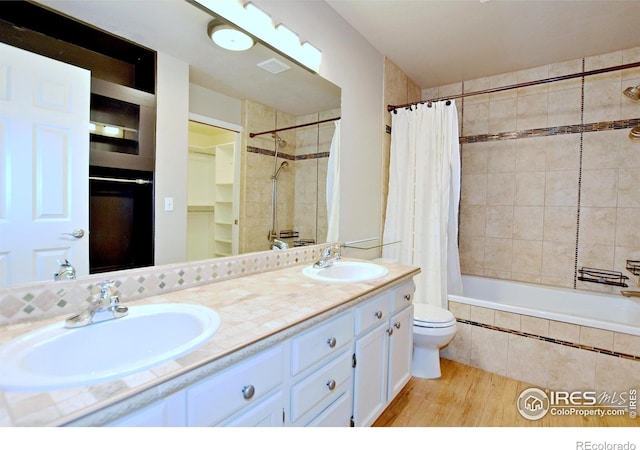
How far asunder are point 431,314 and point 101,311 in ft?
6.37

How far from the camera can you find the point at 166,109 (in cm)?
117

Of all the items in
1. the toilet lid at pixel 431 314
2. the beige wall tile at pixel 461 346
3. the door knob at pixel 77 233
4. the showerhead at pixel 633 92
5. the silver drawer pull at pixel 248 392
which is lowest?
Result: the beige wall tile at pixel 461 346

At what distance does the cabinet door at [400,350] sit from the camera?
5.32ft

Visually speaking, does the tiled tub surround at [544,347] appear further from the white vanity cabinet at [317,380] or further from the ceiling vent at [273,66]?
the ceiling vent at [273,66]

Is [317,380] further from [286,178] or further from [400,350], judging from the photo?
[286,178]

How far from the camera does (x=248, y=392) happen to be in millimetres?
828

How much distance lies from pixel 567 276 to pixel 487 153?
4.33ft

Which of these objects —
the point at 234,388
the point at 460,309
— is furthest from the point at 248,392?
the point at 460,309

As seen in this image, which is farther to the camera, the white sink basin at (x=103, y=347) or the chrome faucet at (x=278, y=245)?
the chrome faucet at (x=278, y=245)

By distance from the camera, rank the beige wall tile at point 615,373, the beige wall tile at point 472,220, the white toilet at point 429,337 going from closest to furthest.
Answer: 1. the beige wall tile at point 615,373
2. the white toilet at point 429,337
3. the beige wall tile at point 472,220

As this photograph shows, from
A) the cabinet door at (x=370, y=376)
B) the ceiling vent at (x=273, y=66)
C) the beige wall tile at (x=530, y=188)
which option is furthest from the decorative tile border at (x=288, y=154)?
the beige wall tile at (x=530, y=188)

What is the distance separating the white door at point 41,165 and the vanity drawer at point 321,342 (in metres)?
0.75
